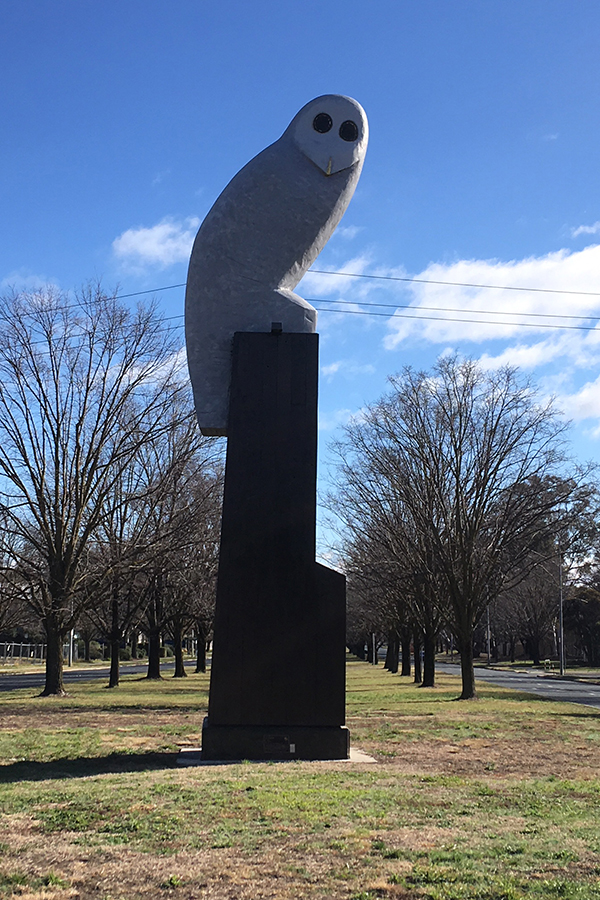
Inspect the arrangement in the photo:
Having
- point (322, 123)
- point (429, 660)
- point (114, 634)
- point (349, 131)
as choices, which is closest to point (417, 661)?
point (429, 660)

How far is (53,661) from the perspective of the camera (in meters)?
22.2

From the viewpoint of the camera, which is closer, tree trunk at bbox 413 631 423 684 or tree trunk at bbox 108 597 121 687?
tree trunk at bbox 108 597 121 687

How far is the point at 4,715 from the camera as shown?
15883 mm

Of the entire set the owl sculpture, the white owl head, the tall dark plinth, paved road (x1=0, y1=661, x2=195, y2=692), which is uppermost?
the white owl head

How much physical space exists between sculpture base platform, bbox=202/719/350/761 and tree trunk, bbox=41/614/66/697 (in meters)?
13.8

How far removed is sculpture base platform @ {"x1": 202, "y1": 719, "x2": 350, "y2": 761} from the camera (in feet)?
29.9

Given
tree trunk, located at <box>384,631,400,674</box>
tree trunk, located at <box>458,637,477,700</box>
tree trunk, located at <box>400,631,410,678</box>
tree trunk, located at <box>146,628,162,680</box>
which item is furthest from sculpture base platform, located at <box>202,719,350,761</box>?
tree trunk, located at <box>384,631,400,674</box>

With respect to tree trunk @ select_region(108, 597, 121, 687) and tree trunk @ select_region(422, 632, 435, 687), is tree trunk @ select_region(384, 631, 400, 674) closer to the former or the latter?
tree trunk @ select_region(422, 632, 435, 687)

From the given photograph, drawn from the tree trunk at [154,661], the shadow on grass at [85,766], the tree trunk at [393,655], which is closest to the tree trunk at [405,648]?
the tree trunk at [393,655]

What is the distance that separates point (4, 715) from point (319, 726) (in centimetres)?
911

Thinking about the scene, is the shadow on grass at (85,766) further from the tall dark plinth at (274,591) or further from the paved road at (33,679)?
the paved road at (33,679)

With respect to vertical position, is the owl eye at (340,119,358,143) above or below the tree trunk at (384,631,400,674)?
above

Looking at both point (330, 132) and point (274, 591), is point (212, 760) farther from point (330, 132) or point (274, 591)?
point (330, 132)

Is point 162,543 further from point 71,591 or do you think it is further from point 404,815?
point 404,815
